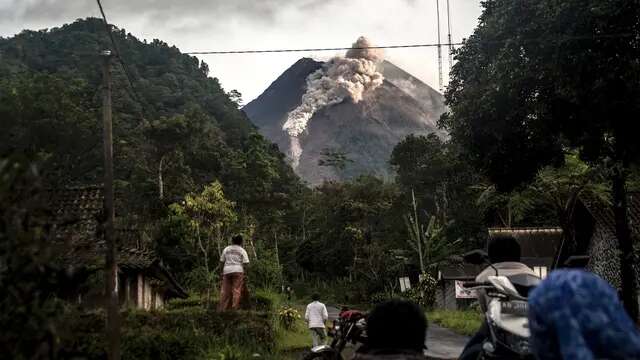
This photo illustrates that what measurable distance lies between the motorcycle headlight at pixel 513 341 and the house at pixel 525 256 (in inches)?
1441

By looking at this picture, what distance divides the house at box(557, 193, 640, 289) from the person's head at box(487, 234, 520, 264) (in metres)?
20.9

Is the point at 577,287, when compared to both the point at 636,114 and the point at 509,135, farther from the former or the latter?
the point at 509,135

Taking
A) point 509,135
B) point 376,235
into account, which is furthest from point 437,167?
point 509,135

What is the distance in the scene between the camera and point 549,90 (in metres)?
18.5

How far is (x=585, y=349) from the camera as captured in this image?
104 inches

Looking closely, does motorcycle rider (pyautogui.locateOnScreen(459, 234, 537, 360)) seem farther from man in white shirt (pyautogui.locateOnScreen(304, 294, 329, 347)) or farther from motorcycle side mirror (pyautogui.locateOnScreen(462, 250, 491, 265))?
man in white shirt (pyautogui.locateOnScreen(304, 294, 329, 347))

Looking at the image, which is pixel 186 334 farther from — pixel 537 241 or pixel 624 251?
pixel 537 241

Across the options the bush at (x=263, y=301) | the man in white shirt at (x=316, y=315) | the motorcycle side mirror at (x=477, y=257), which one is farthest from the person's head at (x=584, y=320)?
the bush at (x=263, y=301)

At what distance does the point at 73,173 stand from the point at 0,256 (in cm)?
5056

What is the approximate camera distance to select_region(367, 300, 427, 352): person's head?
3504 mm

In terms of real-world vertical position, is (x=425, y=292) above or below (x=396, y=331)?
below

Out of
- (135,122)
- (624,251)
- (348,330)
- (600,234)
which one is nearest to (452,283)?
(600,234)

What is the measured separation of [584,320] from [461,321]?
3007cm

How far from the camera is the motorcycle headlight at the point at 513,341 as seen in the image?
3.87 m
